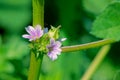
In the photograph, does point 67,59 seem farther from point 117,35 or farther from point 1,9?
point 117,35

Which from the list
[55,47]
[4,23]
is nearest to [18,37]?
[4,23]

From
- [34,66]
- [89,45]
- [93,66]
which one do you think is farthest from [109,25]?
[93,66]

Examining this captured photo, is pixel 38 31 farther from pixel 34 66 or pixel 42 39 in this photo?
pixel 34 66

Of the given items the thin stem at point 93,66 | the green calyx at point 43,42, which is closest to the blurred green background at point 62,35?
the thin stem at point 93,66

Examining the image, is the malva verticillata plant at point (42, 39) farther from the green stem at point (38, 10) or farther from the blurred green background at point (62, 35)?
the blurred green background at point (62, 35)

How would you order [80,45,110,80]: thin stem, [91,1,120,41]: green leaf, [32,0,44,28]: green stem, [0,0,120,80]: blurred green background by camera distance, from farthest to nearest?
1. [0,0,120,80]: blurred green background
2. [80,45,110,80]: thin stem
3. [32,0,44,28]: green stem
4. [91,1,120,41]: green leaf

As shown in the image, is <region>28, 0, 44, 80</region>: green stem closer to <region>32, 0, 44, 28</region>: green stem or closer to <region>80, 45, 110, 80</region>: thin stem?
<region>32, 0, 44, 28</region>: green stem

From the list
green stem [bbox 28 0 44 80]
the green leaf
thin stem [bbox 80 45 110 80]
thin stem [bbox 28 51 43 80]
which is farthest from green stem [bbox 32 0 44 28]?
thin stem [bbox 80 45 110 80]
